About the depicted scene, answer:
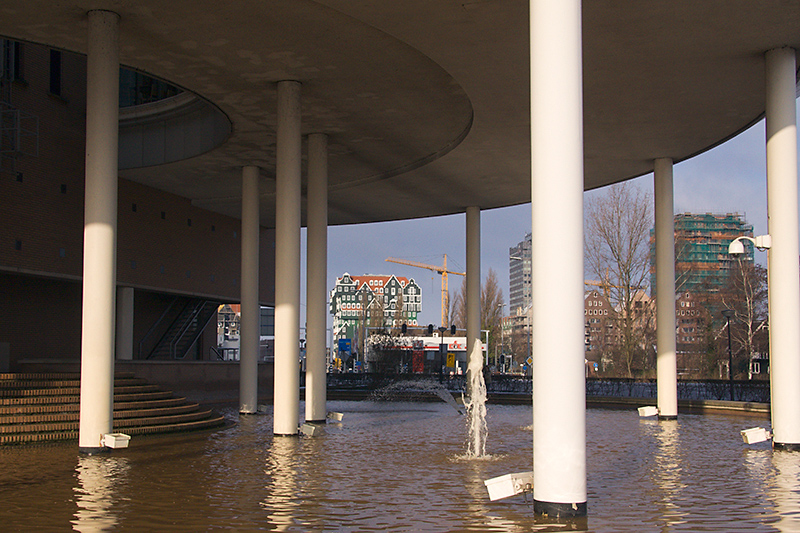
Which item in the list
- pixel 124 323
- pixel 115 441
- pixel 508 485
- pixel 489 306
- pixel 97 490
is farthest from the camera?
pixel 489 306

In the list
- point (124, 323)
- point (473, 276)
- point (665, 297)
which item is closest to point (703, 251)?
point (473, 276)

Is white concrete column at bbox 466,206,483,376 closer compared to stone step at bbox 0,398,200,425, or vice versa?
stone step at bbox 0,398,200,425

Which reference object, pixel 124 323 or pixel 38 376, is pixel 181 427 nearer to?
pixel 38 376

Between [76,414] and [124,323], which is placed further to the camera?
[124,323]

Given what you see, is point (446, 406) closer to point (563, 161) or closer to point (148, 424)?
point (148, 424)

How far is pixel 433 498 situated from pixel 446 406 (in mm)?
18791

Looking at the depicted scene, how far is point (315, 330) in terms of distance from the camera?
1955 cm

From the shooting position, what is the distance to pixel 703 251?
386 ft

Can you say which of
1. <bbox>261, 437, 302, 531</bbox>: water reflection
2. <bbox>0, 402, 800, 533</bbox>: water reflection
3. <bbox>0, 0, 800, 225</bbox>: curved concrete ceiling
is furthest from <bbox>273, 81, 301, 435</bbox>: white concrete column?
<bbox>261, 437, 302, 531</bbox>: water reflection

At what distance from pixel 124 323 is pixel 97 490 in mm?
17268

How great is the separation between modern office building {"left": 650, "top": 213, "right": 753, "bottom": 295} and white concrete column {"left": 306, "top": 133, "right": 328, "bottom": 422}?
12.4m

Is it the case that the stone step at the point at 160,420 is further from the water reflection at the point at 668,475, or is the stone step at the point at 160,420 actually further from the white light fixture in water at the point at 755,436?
the white light fixture in water at the point at 755,436

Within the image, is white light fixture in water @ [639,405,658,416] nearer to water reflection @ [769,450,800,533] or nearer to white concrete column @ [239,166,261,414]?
water reflection @ [769,450,800,533]

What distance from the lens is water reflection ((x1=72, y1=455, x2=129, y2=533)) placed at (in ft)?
25.7
